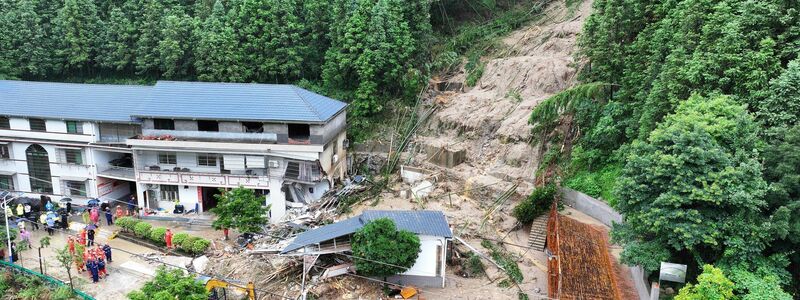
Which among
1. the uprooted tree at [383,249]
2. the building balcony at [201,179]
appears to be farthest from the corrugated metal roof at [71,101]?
A: the uprooted tree at [383,249]

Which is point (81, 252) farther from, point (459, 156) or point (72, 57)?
point (72, 57)

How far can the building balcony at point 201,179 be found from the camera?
33.5 meters

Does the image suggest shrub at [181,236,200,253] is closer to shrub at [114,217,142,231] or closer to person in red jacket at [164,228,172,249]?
person in red jacket at [164,228,172,249]

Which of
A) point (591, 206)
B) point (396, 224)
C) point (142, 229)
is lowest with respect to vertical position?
point (142, 229)

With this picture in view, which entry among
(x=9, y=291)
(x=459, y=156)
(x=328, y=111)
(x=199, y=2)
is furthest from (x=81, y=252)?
(x=199, y=2)

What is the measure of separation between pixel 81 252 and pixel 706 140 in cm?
2500

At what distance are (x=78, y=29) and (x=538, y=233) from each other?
39.8 metres

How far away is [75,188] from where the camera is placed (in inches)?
1396

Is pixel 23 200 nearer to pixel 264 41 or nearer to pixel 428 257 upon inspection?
pixel 264 41

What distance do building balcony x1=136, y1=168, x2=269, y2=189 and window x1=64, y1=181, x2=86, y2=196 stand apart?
4034 millimetres

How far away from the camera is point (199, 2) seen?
48.8m

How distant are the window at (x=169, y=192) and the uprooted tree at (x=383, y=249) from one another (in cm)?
1549

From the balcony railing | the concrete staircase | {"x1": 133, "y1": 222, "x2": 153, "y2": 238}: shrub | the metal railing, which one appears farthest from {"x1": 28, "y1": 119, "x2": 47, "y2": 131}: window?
the concrete staircase

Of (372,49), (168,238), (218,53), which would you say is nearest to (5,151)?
(168,238)
